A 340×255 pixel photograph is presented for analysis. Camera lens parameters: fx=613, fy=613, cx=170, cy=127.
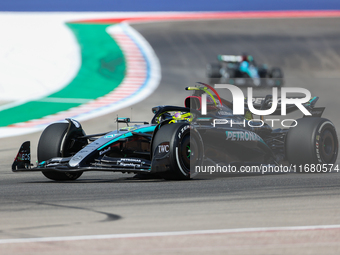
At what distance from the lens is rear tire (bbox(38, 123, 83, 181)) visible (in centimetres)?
847

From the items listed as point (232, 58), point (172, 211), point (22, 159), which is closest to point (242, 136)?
point (22, 159)

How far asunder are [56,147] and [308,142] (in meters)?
3.54

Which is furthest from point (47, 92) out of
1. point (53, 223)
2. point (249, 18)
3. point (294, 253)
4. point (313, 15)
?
point (313, 15)

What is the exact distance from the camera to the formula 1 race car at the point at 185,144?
7.77 metres

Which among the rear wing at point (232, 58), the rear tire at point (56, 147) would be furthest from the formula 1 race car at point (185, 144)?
the rear wing at point (232, 58)

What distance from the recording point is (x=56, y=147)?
8461 mm

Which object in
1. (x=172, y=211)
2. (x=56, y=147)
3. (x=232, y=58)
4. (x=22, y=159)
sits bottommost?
(x=172, y=211)

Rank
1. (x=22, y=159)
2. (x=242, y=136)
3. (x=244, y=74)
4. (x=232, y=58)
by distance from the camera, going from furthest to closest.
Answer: (x=232, y=58) → (x=244, y=74) → (x=242, y=136) → (x=22, y=159)

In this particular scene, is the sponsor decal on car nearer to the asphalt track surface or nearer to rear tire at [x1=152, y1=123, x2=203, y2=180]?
the asphalt track surface

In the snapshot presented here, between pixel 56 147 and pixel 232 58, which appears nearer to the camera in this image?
pixel 56 147

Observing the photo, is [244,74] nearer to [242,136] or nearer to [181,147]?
[242,136]

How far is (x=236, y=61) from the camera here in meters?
25.7

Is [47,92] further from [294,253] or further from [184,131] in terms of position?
[294,253]

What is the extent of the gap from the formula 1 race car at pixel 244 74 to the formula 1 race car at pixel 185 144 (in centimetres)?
1522
